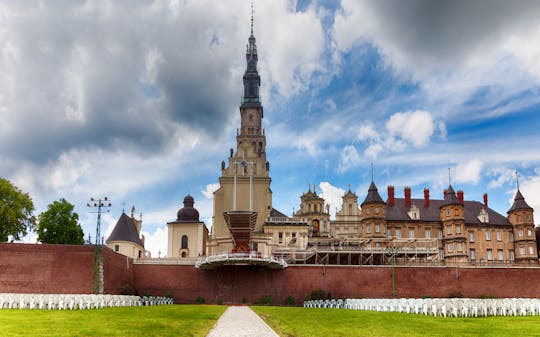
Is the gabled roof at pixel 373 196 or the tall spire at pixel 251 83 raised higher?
the tall spire at pixel 251 83

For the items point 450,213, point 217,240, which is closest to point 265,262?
point 217,240

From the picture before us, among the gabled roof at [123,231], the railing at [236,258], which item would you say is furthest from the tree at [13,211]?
the railing at [236,258]

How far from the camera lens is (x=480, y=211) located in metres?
81.4

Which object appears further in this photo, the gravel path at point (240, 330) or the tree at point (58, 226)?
the tree at point (58, 226)

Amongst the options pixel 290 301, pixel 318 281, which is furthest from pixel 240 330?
pixel 318 281

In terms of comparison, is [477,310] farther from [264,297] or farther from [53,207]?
[53,207]

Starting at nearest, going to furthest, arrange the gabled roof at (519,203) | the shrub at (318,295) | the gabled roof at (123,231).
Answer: the shrub at (318,295)
the gabled roof at (123,231)
the gabled roof at (519,203)

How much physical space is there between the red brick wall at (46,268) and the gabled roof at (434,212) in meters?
44.6

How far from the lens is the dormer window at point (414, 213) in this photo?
79.4 m

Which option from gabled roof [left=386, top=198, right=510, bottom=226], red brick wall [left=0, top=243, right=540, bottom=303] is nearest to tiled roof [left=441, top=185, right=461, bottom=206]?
gabled roof [left=386, top=198, right=510, bottom=226]

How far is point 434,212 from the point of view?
81.1 meters

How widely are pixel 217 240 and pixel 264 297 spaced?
19.1m

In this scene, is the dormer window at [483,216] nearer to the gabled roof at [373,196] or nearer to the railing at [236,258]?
the gabled roof at [373,196]

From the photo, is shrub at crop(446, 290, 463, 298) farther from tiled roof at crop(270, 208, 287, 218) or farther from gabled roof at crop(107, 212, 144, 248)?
gabled roof at crop(107, 212, 144, 248)
